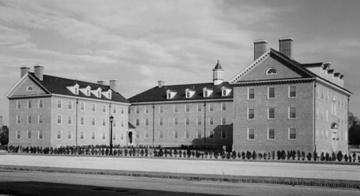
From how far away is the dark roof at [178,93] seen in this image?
80312 millimetres

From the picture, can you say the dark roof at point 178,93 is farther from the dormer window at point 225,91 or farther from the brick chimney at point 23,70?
the brick chimney at point 23,70

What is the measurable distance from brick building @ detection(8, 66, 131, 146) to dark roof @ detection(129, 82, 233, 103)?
29.4 ft

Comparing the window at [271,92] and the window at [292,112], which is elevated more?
the window at [271,92]

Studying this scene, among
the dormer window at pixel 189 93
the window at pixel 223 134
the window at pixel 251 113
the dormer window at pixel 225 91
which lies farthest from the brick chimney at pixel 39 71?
the window at pixel 251 113

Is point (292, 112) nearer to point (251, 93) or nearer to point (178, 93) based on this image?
point (251, 93)

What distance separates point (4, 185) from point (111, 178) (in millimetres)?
5495

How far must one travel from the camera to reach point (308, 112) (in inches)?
2069

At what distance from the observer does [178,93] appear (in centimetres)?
8450

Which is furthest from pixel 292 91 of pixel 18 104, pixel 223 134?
pixel 18 104

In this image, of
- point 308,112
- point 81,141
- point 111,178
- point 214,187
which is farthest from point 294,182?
point 81,141

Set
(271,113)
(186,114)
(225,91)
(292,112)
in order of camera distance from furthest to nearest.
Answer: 1. (186,114)
2. (225,91)
3. (271,113)
4. (292,112)

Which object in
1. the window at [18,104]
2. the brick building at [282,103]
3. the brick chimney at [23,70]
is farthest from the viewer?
the window at [18,104]

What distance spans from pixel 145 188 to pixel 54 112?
178 feet

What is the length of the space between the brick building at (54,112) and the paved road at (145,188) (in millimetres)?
49097
